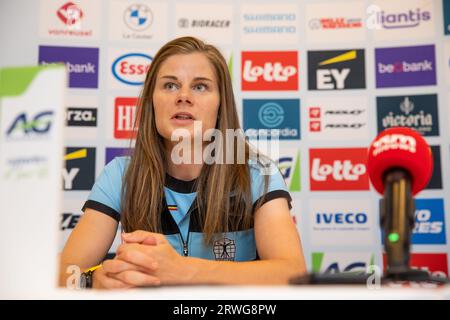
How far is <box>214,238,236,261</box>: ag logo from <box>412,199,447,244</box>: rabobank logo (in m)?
1.24

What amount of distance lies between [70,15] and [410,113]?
1765 millimetres

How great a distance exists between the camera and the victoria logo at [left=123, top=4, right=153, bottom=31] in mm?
2568

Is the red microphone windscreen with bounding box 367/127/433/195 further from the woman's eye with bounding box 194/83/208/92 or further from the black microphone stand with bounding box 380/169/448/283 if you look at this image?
the woman's eye with bounding box 194/83/208/92

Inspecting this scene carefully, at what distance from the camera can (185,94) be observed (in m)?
1.52

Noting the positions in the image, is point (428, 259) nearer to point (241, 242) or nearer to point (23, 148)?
point (241, 242)

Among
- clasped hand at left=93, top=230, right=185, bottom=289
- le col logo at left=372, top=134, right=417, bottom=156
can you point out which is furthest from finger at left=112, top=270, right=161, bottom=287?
le col logo at left=372, top=134, right=417, bottom=156

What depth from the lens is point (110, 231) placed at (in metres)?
1.49

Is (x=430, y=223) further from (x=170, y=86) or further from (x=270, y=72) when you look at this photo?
(x=170, y=86)

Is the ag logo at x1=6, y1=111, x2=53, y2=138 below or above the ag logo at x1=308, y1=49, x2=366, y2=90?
above

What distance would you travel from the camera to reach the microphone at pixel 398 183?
0.72 meters

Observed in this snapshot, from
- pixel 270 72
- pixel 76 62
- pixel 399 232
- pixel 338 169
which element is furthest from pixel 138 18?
pixel 399 232

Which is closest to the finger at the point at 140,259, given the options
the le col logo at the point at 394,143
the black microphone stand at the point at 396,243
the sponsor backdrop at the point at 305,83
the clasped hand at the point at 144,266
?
the clasped hand at the point at 144,266
